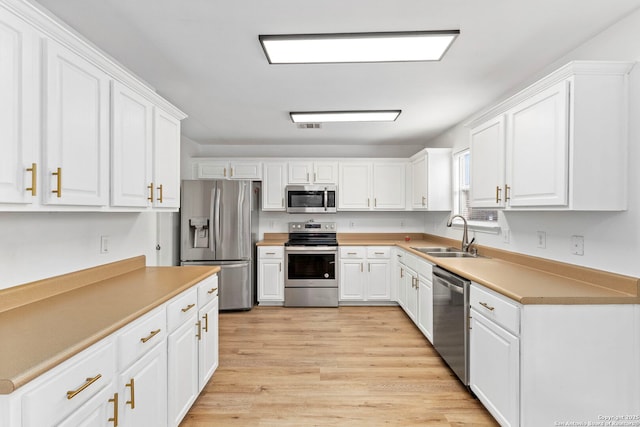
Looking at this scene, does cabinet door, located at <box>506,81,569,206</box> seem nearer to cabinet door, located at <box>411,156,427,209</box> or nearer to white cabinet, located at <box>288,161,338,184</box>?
cabinet door, located at <box>411,156,427,209</box>

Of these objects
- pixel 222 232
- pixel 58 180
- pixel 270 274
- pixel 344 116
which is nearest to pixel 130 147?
pixel 58 180

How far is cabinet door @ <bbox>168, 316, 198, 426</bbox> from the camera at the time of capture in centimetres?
184

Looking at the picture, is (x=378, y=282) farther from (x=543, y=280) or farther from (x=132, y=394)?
(x=132, y=394)

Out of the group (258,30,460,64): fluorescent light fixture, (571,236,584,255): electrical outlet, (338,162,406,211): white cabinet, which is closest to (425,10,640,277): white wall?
(571,236,584,255): electrical outlet

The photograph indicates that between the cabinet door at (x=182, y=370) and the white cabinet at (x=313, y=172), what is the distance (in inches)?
118

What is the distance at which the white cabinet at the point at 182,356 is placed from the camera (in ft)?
6.06

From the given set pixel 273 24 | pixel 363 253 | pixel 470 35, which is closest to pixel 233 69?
pixel 273 24

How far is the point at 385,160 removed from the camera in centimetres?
489

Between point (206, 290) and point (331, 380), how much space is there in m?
1.25

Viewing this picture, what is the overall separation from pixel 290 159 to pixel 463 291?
10.6 feet

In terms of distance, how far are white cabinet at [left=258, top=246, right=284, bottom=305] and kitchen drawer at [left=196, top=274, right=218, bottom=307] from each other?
193 centimetres

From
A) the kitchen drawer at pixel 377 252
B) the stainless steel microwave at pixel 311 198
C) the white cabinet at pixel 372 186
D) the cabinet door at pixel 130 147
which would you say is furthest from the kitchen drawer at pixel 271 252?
the cabinet door at pixel 130 147

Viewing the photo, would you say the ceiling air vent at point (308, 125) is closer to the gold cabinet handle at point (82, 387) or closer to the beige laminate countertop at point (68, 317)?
the beige laminate countertop at point (68, 317)

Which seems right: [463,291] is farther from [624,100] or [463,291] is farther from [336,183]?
[336,183]
